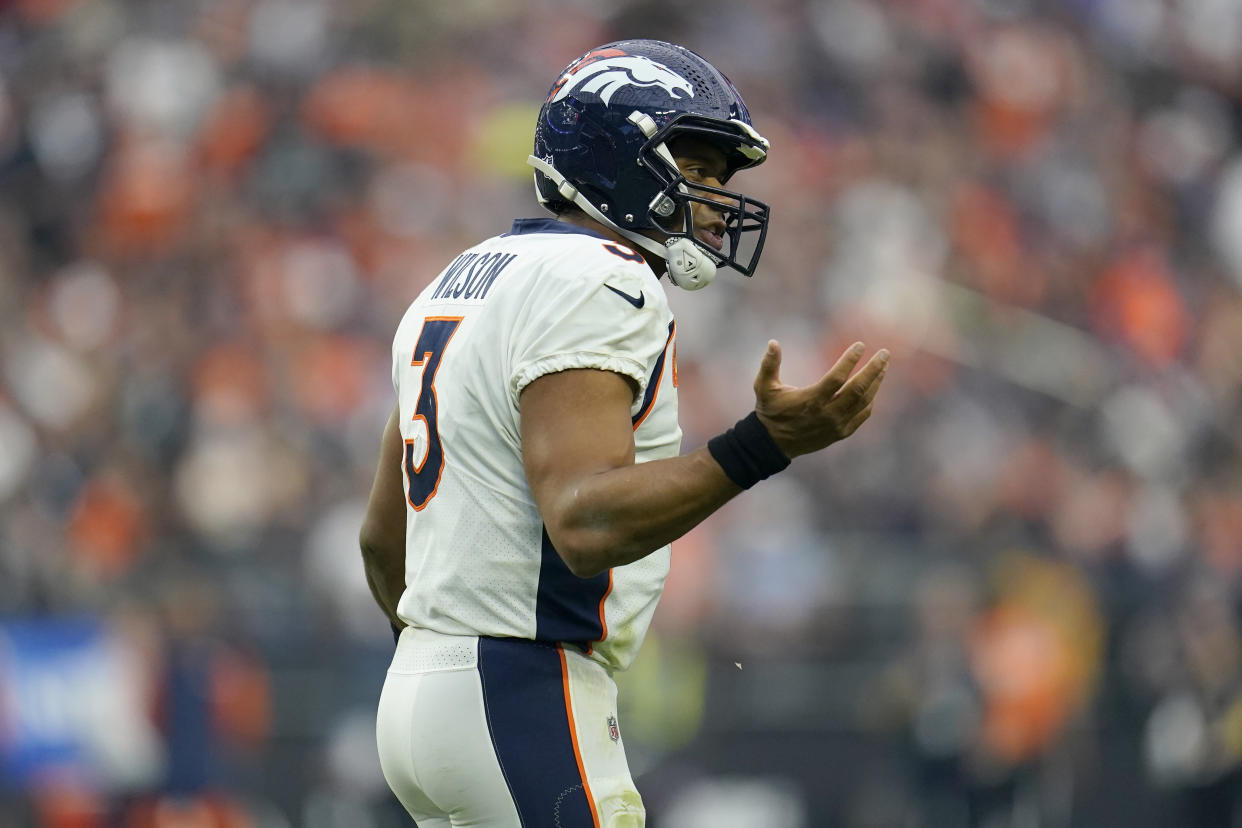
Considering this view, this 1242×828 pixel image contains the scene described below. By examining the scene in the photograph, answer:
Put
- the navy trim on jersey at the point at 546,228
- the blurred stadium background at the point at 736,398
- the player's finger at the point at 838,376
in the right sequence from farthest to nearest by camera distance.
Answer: the blurred stadium background at the point at 736,398 < the navy trim on jersey at the point at 546,228 < the player's finger at the point at 838,376

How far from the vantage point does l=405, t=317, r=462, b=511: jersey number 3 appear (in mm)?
2957

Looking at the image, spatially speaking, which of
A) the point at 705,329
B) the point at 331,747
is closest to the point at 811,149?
the point at 705,329

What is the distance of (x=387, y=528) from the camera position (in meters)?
3.35

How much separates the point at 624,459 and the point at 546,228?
1.96 feet

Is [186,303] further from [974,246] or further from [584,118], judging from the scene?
[584,118]

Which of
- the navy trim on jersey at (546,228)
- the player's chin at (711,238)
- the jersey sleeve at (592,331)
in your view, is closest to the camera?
the jersey sleeve at (592,331)

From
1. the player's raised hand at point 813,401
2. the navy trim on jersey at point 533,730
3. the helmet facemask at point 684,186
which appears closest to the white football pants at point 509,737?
the navy trim on jersey at point 533,730

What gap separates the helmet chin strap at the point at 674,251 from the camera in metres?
3.13

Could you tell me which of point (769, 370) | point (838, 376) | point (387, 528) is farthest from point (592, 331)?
point (387, 528)

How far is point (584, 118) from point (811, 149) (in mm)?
9103

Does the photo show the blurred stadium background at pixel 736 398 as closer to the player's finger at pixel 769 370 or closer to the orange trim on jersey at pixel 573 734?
the orange trim on jersey at pixel 573 734

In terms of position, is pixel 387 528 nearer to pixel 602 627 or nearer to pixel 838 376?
pixel 602 627

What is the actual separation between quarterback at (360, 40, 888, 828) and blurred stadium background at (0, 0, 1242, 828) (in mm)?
5364

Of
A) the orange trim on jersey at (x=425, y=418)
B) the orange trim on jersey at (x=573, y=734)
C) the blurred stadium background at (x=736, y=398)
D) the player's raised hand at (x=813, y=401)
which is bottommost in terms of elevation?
the blurred stadium background at (x=736, y=398)
